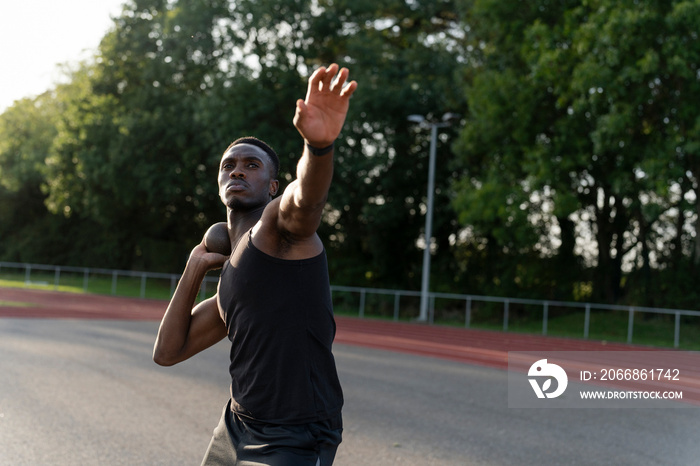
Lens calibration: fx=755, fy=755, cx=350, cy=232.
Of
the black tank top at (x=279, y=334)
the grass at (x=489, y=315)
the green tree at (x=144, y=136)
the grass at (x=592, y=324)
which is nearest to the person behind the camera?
the black tank top at (x=279, y=334)

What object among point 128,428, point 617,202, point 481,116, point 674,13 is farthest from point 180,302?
point 617,202

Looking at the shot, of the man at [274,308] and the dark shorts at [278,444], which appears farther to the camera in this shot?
the dark shorts at [278,444]

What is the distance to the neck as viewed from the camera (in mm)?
2309

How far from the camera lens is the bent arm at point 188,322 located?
2.39 meters

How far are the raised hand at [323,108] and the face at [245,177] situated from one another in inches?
20.7

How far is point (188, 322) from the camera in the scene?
2439 millimetres

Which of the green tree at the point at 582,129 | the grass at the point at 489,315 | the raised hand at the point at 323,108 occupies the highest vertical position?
the green tree at the point at 582,129

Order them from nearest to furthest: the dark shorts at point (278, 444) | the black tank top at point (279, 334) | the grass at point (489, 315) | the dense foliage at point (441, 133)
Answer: the black tank top at point (279, 334), the dark shorts at point (278, 444), the grass at point (489, 315), the dense foliage at point (441, 133)

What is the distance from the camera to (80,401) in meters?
7.97

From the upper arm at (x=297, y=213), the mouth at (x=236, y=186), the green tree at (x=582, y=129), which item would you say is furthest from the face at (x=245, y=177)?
the green tree at (x=582, y=129)

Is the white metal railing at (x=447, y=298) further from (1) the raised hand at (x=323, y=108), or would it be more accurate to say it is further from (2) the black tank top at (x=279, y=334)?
(1) the raised hand at (x=323, y=108)

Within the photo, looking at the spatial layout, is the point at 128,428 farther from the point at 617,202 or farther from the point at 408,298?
the point at 617,202

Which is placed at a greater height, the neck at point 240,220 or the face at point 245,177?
the face at point 245,177

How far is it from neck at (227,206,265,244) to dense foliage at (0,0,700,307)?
1837cm
